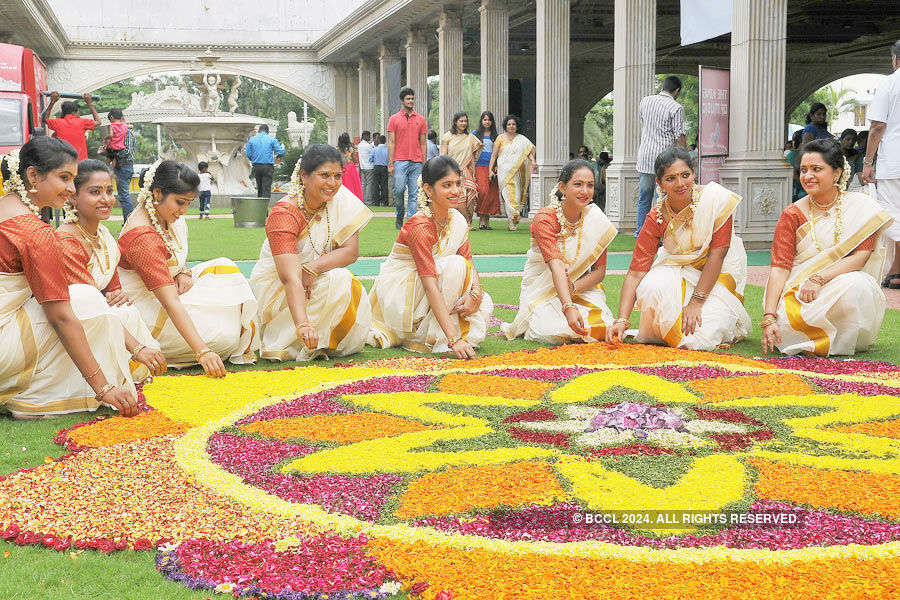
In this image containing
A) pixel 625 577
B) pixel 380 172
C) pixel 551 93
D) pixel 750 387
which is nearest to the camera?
pixel 625 577

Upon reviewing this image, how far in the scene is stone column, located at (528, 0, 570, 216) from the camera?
14570 millimetres

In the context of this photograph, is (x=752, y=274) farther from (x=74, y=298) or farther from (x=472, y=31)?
(x=472, y=31)

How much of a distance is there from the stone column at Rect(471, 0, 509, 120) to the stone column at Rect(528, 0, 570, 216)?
91.7 inches

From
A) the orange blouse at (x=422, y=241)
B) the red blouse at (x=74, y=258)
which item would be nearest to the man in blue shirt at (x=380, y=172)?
the orange blouse at (x=422, y=241)

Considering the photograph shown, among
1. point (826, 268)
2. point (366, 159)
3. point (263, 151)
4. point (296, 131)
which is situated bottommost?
point (826, 268)

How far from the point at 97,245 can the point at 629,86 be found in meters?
9.19

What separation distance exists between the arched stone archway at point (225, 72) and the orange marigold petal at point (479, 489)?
84.4 feet

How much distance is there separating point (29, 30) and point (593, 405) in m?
22.0

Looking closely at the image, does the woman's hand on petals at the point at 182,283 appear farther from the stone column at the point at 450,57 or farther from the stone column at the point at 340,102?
the stone column at the point at 340,102

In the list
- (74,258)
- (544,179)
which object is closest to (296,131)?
(544,179)

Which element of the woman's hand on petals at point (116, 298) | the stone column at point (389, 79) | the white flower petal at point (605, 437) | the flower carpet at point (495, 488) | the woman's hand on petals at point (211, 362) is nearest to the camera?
the flower carpet at point (495, 488)

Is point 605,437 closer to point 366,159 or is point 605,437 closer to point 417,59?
point 366,159

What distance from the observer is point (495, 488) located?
277 centimetres

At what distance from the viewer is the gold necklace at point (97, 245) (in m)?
4.27
